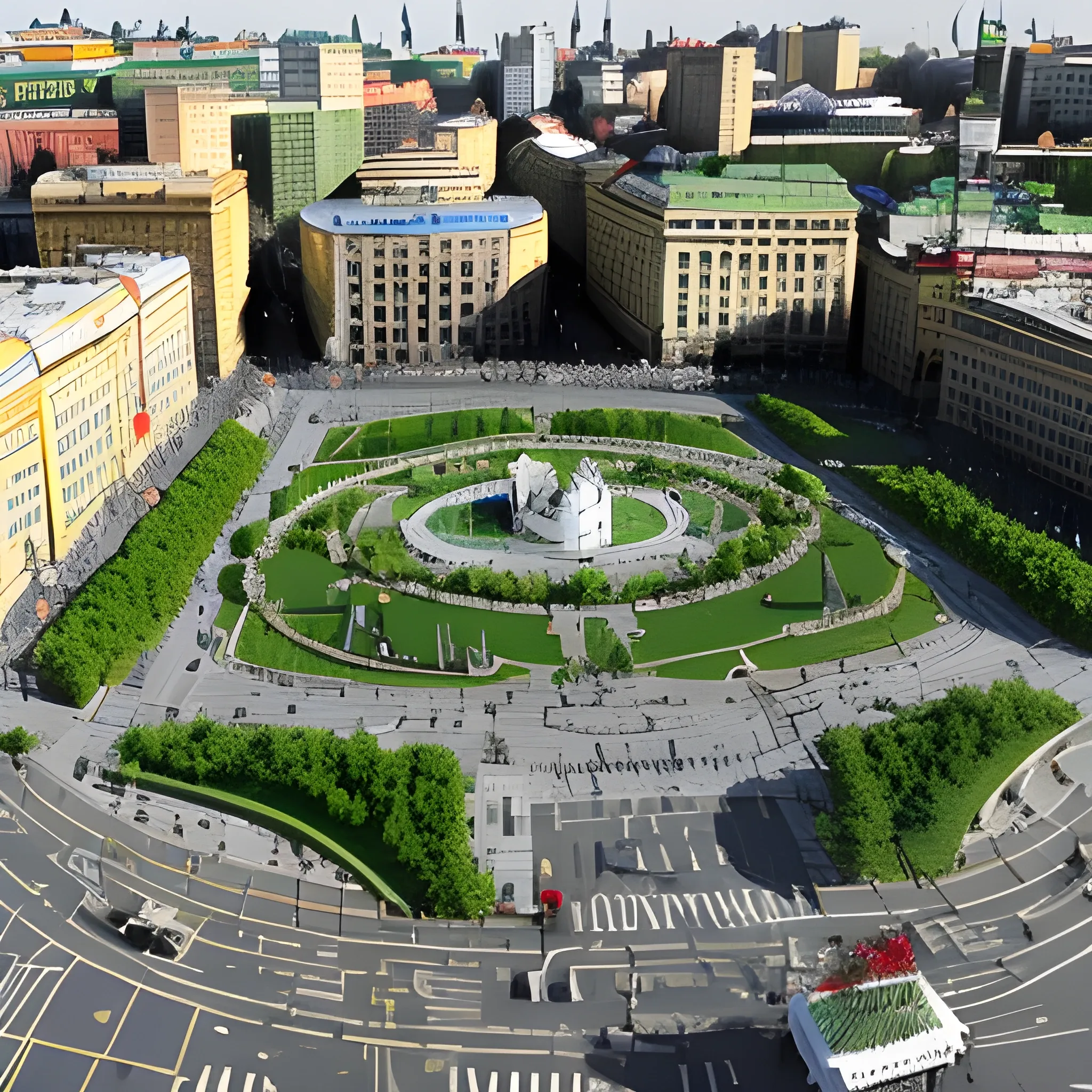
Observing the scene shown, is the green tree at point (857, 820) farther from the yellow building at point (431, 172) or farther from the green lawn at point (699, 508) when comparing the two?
the yellow building at point (431, 172)

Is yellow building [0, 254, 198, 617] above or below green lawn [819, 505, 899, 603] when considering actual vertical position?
above

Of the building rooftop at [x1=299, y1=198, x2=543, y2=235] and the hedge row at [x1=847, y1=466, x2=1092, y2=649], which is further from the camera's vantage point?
the building rooftop at [x1=299, y1=198, x2=543, y2=235]

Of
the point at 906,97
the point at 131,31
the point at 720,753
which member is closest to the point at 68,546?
the point at 720,753

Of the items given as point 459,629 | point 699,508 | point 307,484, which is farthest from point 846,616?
point 307,484

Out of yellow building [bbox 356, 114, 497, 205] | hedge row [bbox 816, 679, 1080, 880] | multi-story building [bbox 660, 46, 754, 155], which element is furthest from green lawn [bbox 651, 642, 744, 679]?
multi-story building [bbox 660, 46, 754, 155]

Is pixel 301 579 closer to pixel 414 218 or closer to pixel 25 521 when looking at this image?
pixel 25 521

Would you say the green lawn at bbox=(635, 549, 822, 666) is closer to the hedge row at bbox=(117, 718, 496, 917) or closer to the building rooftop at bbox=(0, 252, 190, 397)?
the hedge row at bbox=(117, 718, 496, 917)

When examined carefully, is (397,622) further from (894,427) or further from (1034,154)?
(1034,154)

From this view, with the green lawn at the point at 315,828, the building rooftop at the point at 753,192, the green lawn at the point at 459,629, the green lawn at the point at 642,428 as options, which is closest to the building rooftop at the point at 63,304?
the green lawn at the point at 459,629
